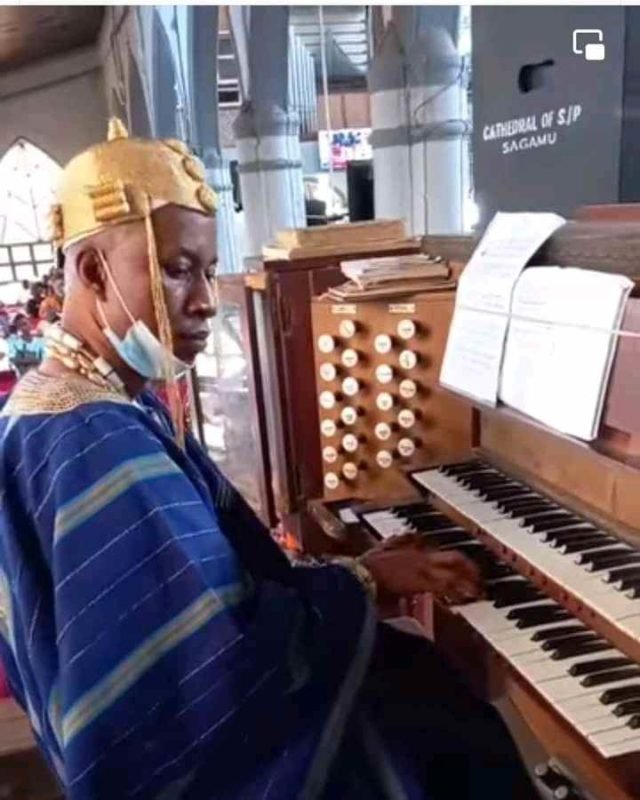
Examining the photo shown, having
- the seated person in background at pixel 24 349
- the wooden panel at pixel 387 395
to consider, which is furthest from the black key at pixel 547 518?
the seated person in background at pixel 24 349

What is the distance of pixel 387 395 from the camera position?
2.02 metres

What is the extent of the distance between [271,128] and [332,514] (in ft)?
21.5

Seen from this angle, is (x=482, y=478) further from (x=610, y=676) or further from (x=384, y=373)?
(x=610, y=676)

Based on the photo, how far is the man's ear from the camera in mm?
1256

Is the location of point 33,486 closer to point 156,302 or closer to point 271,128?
point 156,302

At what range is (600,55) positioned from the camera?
7.29 feet

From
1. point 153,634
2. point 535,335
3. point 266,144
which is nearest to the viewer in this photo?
point 153,634

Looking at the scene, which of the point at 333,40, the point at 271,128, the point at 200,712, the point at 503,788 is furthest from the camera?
the point at 333,40

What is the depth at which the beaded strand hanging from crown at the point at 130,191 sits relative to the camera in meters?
1.24

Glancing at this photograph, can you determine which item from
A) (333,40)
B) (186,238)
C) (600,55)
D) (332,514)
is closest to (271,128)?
(333,40)

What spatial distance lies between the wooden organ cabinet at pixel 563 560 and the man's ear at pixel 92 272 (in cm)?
80

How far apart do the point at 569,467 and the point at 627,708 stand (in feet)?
1.95

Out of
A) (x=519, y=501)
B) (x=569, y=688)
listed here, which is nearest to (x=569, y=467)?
(x=519, y=501)

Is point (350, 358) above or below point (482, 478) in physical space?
above
